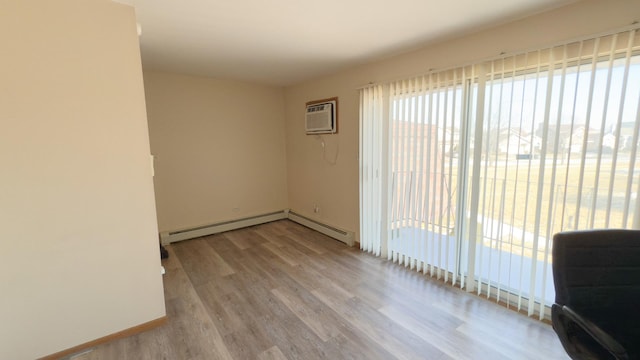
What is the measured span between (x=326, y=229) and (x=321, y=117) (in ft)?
5.55

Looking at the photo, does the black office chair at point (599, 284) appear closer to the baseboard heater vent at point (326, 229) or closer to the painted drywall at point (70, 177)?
the baseboard heater vent at point (326, 229)

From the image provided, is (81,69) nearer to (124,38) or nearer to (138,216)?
(124,38)

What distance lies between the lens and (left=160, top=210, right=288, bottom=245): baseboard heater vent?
398 centimetres

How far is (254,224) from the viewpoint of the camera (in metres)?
4.79

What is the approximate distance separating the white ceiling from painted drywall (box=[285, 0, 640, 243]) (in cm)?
11

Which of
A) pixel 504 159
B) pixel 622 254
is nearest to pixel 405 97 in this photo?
pixel 504 159

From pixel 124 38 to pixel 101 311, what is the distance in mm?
1961

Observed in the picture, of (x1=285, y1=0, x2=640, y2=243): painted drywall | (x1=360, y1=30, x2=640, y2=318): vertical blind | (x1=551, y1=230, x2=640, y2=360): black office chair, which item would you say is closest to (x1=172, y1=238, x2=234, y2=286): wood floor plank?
(x1=285, y1=0, x2=640, y2=243): painted drywall

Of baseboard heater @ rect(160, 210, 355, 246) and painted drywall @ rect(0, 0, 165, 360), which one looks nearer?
painted drywall @ rect(0, 0, 165, 360)

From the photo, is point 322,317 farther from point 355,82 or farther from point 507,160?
point 355,82

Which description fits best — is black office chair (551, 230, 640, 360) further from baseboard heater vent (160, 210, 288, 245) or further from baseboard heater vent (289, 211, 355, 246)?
baseboard heater vent (160, 210, 288, 245)

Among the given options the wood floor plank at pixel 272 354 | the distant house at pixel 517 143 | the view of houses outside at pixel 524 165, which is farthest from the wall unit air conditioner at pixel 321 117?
the wood floor plank at pixel 272 354

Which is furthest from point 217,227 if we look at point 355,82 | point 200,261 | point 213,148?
point 355,82

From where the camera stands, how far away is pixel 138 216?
2068mm
